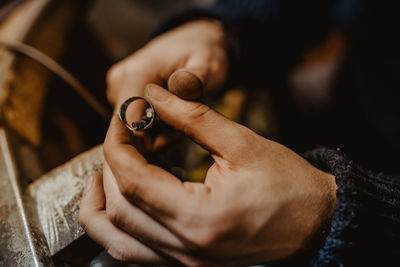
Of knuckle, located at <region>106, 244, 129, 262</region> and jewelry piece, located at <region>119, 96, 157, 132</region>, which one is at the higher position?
jewelry piece, located at <region>119, 96, 157, 132</region>

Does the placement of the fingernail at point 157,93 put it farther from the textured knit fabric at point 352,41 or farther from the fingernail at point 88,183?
the textured knit fabric at point 352,41

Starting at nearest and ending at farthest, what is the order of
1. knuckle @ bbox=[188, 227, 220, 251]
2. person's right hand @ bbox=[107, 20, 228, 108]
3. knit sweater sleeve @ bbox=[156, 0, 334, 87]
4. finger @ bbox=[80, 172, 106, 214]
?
knuckle @ bbox=[188, 227, 220, 251] < finger @ bbox=[80, 172, 106, 214] < person's right hand @ bbox=[107, 20, 228, 108] < knit sweater sleeve @ bbox=[156, 0, 334, 87]

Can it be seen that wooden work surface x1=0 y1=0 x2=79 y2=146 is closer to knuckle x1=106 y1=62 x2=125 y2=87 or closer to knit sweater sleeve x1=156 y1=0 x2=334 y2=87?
knuckle x1=106 y1=62 x2=125 y2=87

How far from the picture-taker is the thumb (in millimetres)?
520

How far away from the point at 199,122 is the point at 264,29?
2.64 ft

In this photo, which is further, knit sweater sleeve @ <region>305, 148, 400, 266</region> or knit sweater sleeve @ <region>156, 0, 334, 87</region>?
knit sweater sleeve @ <region>156, 0, 334, 87</region>

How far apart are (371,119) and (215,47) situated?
2.71ft

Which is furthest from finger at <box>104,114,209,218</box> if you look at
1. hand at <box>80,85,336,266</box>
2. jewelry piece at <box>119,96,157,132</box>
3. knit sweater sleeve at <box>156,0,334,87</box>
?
knit sweater sleeve at <box>156,0,334,87</box>

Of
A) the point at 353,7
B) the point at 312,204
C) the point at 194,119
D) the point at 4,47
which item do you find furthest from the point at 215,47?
the point at 353,7

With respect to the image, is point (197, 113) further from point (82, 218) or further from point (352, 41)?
point (352, 41)

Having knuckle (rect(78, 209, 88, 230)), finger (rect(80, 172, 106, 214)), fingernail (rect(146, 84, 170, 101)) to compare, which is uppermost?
fingernail (rect(146, 84, 170, 101))

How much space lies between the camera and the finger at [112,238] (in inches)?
20.3

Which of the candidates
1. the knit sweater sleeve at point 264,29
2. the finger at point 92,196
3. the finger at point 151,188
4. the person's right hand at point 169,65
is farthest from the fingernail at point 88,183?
the knit sweater sleeve at point 264,29

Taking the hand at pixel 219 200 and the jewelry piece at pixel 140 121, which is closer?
the hand at pixel 219 200
